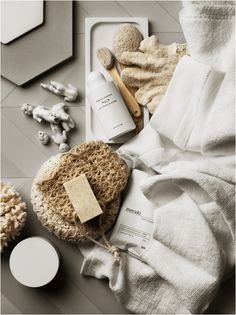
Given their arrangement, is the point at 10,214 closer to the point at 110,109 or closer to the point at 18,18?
the point at 110,109

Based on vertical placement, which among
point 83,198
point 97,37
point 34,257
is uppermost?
point 97,37

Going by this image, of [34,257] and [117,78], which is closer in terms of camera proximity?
[34,257]

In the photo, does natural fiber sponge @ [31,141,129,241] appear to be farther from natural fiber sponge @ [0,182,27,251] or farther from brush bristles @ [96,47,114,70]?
brush bristles @ [96,47,114,70]

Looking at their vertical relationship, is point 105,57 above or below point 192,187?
above

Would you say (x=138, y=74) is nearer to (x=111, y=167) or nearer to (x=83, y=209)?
(x=111, y=167)

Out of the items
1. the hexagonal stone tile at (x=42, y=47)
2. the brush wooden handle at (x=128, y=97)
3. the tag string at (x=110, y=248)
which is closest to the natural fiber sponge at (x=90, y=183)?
the tag string at (x=110, y=248)

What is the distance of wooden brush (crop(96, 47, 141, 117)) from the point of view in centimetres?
100

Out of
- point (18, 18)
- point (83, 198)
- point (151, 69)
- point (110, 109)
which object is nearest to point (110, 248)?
point (83, 198)

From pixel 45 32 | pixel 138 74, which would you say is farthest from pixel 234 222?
pixel 45 32

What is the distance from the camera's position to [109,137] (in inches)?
38.3

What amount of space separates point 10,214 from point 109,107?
31 cm

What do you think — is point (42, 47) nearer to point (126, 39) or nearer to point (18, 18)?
point (18, 18)

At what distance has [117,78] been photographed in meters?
1.01

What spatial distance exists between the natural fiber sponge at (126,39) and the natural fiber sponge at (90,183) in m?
0.22
